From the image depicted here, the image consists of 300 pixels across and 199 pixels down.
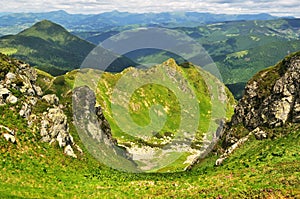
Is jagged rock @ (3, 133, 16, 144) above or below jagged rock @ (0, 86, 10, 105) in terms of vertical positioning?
below

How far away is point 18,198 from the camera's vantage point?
1736 inches

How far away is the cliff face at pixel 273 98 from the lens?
101438 mm

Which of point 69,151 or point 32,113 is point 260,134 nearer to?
point 69,151

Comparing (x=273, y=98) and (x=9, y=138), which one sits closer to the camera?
(x=9, y=138)

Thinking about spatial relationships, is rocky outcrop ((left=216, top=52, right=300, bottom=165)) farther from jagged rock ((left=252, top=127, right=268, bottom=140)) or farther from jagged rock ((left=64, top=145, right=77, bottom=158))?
jagged rock ((left=64, top=145, right=77, bottom=158))

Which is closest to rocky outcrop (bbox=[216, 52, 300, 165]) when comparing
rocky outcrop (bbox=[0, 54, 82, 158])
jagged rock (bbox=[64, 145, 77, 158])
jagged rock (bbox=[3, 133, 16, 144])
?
jagged rock (bbox=[64, 145, 77, 158])

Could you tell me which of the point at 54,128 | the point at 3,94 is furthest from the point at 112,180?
the point at 3,94

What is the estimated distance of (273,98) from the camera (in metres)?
110

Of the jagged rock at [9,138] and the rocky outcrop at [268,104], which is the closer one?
the jagged rock at [9,138]

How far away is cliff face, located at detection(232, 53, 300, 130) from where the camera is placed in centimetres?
10144

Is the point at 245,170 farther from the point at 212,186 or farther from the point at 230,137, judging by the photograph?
the point at 230,137

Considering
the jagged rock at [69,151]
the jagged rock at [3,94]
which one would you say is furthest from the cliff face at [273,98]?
the jagged rock at [3,94]

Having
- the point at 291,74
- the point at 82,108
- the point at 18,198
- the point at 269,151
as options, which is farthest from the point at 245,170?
the point at 82,108

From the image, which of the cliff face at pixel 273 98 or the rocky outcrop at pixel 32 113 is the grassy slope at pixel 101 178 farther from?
the cliff face at pixel 273 98
